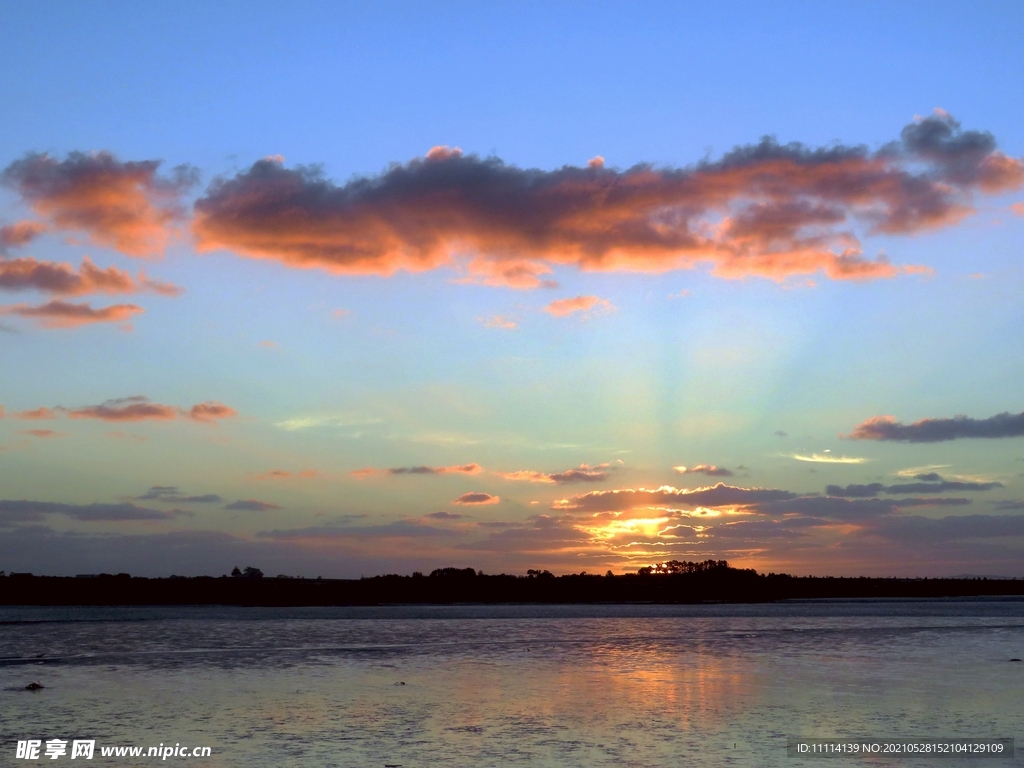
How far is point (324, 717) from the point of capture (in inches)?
1127

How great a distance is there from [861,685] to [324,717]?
19486 mm

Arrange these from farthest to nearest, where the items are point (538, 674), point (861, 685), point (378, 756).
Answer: point (538, 674), point (861, 685), point (378, 756)

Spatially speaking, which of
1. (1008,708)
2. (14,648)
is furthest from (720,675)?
(14,648)

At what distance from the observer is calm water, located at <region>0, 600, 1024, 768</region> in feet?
77.4

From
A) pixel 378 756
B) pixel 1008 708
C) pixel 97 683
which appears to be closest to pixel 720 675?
pixel 1008 708

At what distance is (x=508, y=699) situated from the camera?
107 feet

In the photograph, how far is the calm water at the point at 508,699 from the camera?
23578mm

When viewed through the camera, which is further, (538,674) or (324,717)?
(538,674)

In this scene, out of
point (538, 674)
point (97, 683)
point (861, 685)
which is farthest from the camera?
point (538, 674)

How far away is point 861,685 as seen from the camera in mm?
35312

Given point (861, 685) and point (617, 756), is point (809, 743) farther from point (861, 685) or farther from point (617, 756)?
point (861, 685)

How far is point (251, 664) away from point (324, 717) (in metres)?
19.0

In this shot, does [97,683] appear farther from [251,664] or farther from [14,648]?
[14,648]

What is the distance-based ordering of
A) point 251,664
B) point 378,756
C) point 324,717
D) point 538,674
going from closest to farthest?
1. point 378,756
2. point 324,717
3. point 538,674
4. point 251,664
